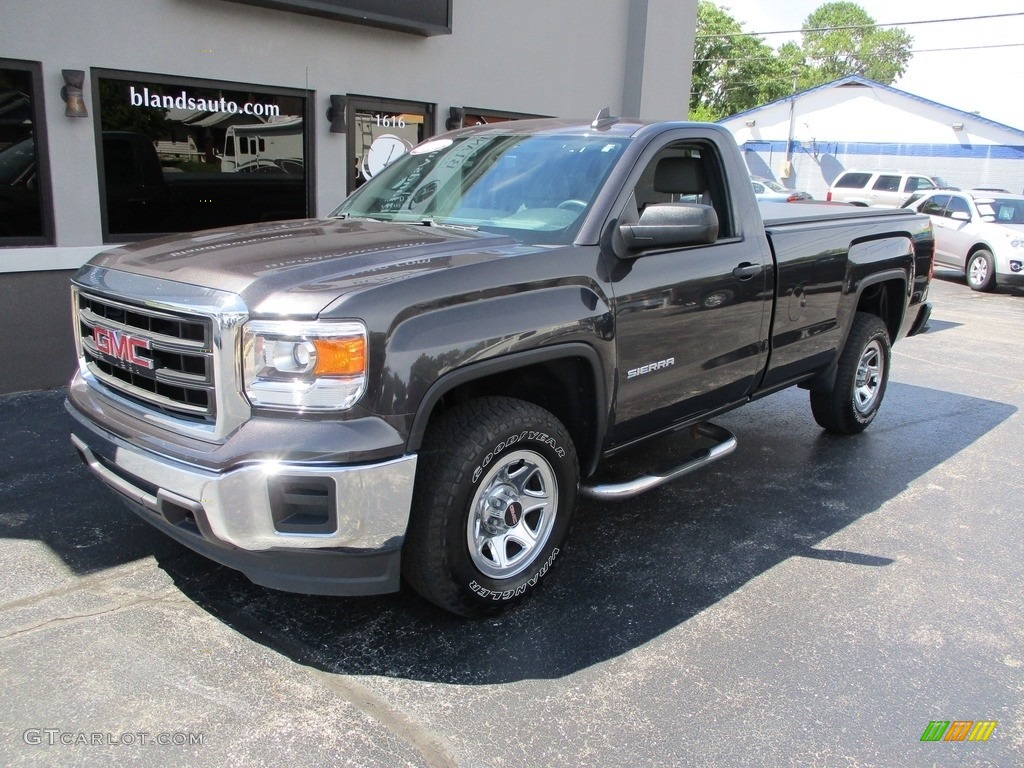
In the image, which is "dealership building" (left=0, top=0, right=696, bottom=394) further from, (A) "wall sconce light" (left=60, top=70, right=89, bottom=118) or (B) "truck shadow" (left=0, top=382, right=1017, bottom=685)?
(B) "truck shadow" (left=0, top=382, right=1017, bottom=685)

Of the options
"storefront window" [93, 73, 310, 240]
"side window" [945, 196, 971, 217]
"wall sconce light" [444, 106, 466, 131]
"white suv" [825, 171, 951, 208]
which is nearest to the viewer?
"storefront window" [93, 73, 310, 240]

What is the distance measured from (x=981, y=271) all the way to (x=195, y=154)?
1391 cm

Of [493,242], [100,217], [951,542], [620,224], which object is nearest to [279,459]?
[493,242]

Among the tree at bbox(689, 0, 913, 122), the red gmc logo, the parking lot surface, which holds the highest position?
the tree at bbox(689, 0, 913, 122)

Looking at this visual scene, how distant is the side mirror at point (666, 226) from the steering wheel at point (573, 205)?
0.69 ft

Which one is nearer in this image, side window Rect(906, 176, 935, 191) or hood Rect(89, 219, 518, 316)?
hood Rect(89, 219, 518, 316)

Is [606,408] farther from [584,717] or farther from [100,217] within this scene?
[100,217]

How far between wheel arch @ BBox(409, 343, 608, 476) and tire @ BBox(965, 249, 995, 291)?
46.6 ft

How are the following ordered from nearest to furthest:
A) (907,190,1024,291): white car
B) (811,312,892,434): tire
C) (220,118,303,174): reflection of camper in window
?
→ (811,312,892,434): tire, (220,118,303,174): reflection of camper in window, (907,190,1024,291): white car

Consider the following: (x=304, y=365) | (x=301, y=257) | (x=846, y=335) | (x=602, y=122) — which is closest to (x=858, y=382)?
(x=846, y=335)

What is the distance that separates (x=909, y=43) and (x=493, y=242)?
10059cm

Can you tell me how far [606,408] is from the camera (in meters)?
3.77

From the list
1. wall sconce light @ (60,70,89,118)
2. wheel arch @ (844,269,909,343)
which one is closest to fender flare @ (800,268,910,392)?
wheel arch @ (844,269,909,343)

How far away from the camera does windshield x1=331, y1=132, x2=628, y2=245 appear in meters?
3.87
